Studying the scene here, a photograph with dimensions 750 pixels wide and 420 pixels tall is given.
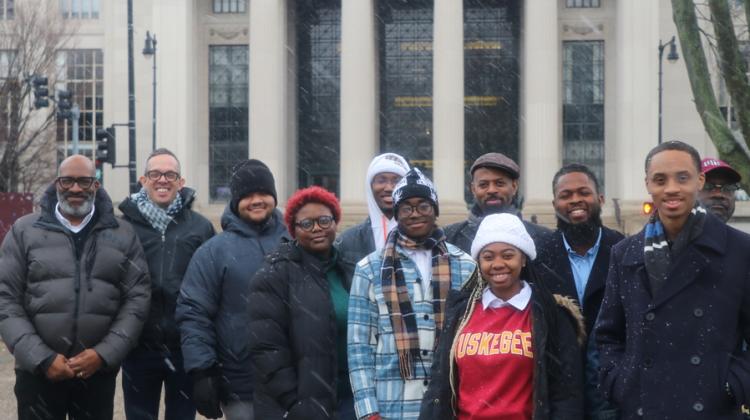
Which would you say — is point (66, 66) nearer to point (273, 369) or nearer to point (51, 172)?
point (51, 172)

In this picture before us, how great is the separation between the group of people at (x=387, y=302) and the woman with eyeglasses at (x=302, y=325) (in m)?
0.01

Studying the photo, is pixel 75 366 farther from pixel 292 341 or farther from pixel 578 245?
pixel 578 245

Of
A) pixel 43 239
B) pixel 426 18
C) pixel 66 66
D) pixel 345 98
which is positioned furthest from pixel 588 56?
pixel 43 239

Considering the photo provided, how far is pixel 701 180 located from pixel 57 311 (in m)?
4.55

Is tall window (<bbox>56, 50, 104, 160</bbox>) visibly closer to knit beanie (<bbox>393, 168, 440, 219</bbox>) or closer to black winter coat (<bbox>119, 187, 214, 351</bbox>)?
black winter coat (<bbox>119, 187, 214, 351</bbox>)

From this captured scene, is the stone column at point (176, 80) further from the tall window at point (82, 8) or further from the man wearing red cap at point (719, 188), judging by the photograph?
the man wearing red cap at point (719, 188)

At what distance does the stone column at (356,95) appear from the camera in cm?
4778

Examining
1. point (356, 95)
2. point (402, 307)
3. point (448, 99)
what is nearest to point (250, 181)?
point (402, 307)

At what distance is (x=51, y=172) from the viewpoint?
5022 cm

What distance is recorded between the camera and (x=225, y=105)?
54344 millimetres

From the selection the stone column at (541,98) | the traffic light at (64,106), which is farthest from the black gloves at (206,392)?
the stone column at (541,98)

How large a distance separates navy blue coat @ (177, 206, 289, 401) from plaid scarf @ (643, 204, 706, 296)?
10.1 ft

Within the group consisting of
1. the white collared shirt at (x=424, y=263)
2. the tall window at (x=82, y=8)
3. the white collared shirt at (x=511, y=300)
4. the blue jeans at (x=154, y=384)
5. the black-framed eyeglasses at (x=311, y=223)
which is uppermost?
the tall window at (x=82, y=8)

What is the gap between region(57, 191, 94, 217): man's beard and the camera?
817 cm
